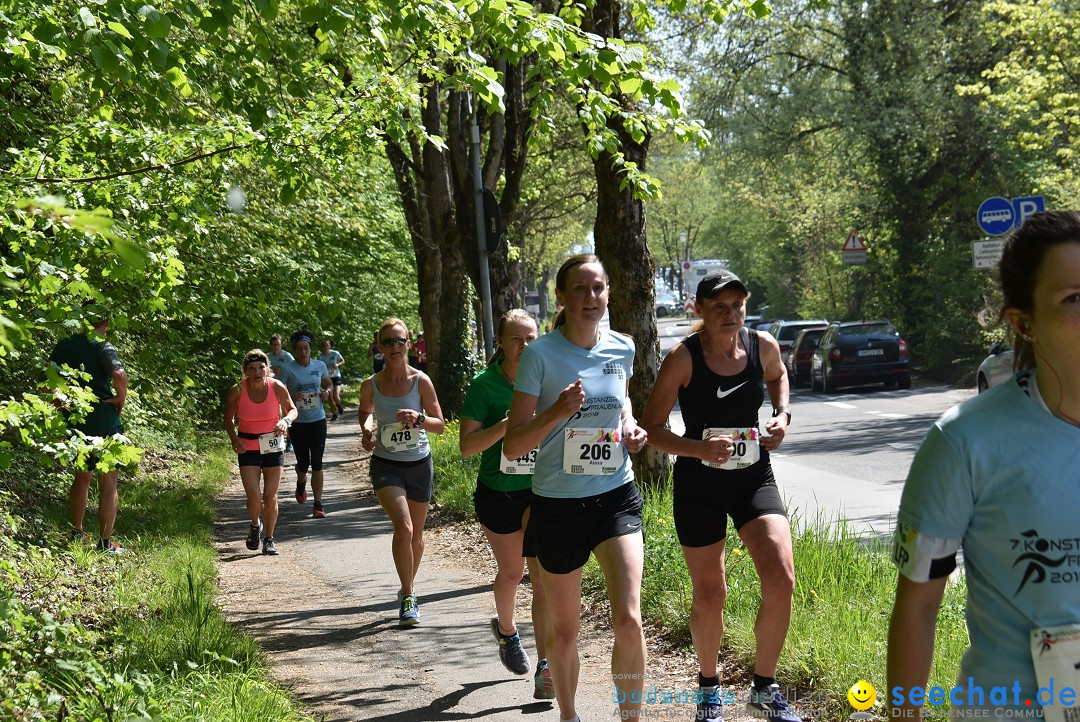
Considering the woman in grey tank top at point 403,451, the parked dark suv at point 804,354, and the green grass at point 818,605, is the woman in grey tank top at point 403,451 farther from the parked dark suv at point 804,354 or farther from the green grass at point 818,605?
the parked dark suv at point 804,354

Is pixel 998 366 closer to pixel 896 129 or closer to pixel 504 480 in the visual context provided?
pixel 504 480

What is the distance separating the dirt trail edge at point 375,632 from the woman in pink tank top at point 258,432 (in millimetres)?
537

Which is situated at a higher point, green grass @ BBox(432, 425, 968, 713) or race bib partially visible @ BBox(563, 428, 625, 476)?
race bib partially visible @ BBox(563, 428, 625, 476)

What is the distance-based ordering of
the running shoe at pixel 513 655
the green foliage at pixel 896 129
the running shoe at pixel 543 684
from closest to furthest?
the running shoe at pixel 543 684
the running shoe at pixel 513 655
the green foliage at pixel 896 129

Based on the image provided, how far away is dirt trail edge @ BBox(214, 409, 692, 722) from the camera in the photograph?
20.1ft

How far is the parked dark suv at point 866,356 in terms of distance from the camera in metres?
27.3

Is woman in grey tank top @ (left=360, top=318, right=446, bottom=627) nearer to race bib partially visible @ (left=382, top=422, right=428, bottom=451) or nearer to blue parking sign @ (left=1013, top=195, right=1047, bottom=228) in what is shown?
race bib partially visible @ (left=382, top=422, right=428, bottom=451)

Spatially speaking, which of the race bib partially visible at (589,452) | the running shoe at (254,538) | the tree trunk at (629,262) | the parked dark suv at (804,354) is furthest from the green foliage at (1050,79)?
the race bib partially visible at (589,452)

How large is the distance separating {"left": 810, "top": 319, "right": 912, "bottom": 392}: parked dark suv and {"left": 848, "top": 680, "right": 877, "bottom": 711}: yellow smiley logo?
23.2 m

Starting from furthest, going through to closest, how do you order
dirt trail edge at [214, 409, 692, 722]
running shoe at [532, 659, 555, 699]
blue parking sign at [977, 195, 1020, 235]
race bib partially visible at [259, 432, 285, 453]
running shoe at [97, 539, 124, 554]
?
blue parking sign at [977, 195, 1020, 235] → race bib partially visible at [259, 432, 285, 453] → running shoe at [97, 539, 124, 554] → dirt trail edge at [214, 409, 692, 722] → running shoe at [532, 659, 555, 699]

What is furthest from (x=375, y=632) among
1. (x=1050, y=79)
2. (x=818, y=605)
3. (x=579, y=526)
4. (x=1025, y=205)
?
(x=1050, y=79)

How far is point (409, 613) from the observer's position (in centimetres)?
793
